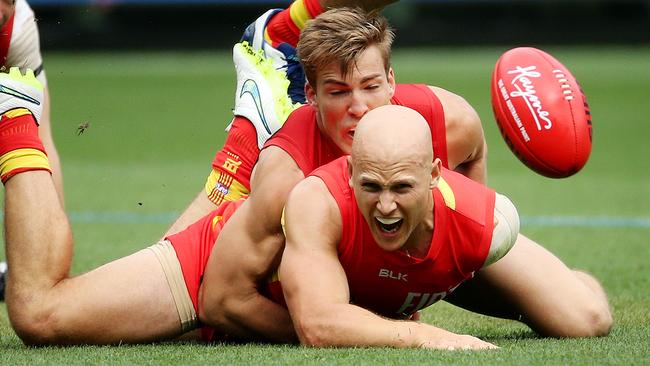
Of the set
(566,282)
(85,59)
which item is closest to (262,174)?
(566,282)

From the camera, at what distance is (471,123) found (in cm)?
596

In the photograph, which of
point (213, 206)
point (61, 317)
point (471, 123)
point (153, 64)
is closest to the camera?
point (61, 317)

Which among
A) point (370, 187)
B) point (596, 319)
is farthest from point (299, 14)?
point (596, 319)

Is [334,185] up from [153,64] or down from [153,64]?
up

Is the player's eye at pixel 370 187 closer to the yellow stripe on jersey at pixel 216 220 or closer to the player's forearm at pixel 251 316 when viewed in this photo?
the player's forearm at pixel 251 316

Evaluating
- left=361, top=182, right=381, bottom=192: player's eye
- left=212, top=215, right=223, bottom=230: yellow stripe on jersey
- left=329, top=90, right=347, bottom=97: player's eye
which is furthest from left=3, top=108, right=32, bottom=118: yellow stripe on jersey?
left=361, top=182, right=381, bottom=192: player's eye

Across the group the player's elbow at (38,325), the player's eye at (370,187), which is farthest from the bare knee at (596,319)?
the player's elbow at (38,325)

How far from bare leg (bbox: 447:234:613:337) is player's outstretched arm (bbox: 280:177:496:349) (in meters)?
0.58

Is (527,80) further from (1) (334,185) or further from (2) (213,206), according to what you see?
(2) (213,206)

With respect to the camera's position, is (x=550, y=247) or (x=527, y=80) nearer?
(x=527, y=80)

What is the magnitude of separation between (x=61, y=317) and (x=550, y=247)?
436cm

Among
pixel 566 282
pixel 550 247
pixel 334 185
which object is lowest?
pixel 550 247

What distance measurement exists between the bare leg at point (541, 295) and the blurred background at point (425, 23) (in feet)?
78.8

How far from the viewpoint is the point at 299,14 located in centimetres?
678
